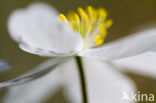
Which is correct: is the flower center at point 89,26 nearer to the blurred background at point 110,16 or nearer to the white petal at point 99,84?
the white petal at point 99,84

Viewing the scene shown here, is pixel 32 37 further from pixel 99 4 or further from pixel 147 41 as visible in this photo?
pixel 99 4

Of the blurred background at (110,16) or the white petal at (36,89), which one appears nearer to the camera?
the white petal at (36,89)

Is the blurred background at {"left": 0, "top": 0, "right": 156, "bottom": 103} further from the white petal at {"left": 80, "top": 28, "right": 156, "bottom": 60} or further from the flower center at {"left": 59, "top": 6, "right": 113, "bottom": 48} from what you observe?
the white petal at {"left": 80, "top": 28, "right": 156, "bottom": 60}

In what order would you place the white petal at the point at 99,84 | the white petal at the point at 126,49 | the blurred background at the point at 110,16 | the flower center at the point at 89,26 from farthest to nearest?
1. the blurred background at the point at 110,16
2. the white petal at the point at 99,84
3. the flower center at the point at 89,26
4. the white petal at the point at 126,49

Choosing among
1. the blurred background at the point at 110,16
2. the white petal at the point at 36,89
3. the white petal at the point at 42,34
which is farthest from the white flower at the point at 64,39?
the blurred background at the point at 110,16

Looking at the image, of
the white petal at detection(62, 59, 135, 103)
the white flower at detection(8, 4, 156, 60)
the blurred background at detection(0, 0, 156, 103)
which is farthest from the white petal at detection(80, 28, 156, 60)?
the blurred background at detection(0, 0, 156, 103)

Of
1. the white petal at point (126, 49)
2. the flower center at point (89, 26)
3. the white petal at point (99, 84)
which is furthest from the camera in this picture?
the white petal at point (99, 84)

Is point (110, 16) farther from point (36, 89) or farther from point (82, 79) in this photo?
point (82, 79)

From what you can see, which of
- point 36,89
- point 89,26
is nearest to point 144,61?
point 89,26
